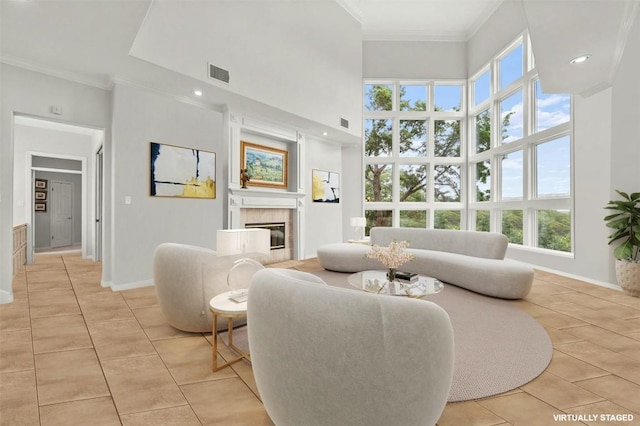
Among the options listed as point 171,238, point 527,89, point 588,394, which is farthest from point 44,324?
point 527,89

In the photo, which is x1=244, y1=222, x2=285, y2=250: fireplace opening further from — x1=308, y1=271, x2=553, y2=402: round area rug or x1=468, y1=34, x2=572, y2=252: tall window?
x1=468, y1=34, x2=572, y2=252: tall window

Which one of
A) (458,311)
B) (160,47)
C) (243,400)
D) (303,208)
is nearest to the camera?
(243,400)

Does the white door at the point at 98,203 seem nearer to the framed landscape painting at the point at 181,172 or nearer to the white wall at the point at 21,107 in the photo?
the white wall at the point at 21,107

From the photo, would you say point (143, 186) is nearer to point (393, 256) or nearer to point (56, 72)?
point (56, 72)

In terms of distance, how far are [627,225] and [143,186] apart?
6527 mm

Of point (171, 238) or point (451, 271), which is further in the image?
point (171, 238)

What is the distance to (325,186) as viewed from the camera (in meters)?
7.57

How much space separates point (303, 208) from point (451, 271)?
3.59m

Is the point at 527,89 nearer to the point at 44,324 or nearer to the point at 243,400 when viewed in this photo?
the point at 243,400

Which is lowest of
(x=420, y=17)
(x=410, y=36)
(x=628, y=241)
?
(x=628, y=241)

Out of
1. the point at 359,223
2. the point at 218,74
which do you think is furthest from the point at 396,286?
the point at 218,74

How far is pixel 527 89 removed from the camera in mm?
6016

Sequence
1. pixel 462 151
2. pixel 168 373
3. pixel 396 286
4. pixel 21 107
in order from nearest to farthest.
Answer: pixel 168 373
pixel 396 286
pixel 21 107
pixel 462 151

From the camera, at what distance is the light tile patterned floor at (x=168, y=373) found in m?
1.68
